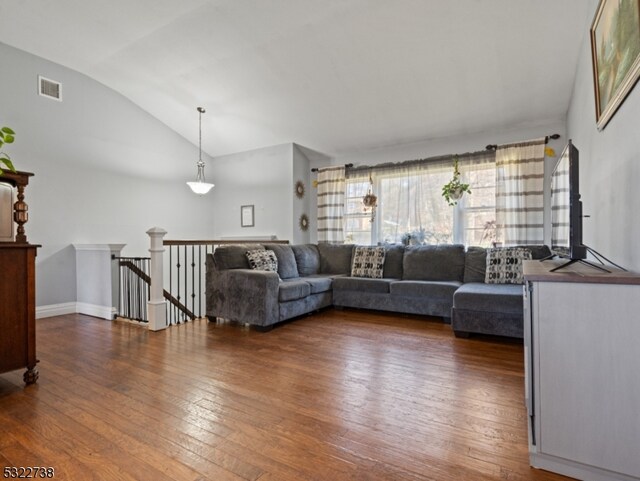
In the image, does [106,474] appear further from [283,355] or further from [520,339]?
[520,339]

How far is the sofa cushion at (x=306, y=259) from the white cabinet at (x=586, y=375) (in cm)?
355

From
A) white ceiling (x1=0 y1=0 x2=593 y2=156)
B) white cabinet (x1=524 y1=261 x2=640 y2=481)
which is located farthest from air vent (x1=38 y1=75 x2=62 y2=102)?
white cabinet (x1=524 y1=261 x2=640 y2=481)

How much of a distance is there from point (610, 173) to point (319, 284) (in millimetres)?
2948

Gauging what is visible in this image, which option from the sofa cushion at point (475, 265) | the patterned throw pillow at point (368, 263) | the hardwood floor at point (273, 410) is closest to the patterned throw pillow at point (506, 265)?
the sofa cushion at point (475, 265)

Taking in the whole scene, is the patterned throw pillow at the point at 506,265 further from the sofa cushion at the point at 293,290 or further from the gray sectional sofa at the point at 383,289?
the sofa cushion at the point at 293,290

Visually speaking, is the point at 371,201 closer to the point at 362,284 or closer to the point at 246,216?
the point at 362,284

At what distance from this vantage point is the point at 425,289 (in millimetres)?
3842

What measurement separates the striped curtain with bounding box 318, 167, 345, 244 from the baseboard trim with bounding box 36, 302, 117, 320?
3.19 meters

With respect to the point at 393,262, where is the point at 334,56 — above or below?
above

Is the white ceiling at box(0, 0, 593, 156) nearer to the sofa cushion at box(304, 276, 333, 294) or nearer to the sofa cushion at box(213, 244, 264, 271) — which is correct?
the sofa cushion at box(213, 244, 264, 271)

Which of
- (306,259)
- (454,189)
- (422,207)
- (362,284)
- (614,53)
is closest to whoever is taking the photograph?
(614,53)

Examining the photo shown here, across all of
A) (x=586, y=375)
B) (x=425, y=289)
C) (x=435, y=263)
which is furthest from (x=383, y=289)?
(x=586, y=375)

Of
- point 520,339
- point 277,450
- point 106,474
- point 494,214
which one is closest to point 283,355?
point 277,450

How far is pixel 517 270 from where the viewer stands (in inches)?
143
